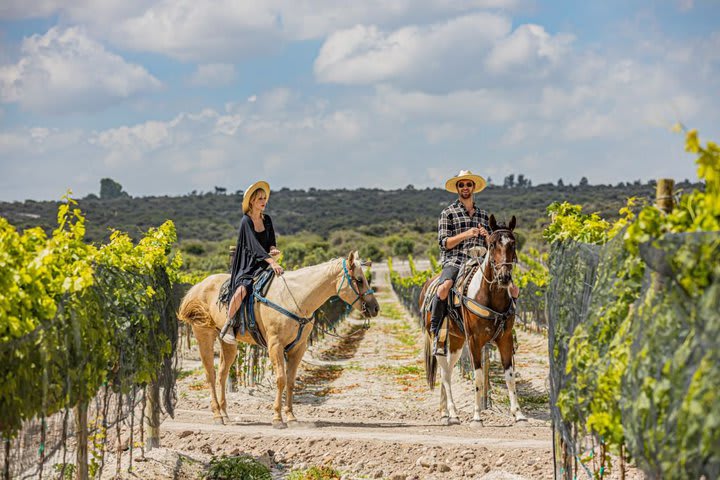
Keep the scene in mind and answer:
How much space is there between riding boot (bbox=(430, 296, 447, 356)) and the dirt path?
0.99 meters

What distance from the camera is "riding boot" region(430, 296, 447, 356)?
924cm

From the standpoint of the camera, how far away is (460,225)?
902cm

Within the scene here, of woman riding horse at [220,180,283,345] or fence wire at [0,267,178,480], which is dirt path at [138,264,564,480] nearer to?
woman riding horse at [220,180,283,345]

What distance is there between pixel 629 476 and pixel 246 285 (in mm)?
4824

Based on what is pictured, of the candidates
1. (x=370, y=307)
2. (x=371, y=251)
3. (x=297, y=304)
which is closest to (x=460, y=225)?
(x=370, y=307)

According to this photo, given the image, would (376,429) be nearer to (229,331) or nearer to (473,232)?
(229,331)

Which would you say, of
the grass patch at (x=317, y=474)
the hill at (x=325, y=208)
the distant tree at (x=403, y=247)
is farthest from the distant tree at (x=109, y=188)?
the grass patch at (x=317, y=474)

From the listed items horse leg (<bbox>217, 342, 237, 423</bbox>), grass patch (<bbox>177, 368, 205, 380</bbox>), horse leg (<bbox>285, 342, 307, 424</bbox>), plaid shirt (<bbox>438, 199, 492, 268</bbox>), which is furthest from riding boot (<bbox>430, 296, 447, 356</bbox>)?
grass patch (<bbox>177, 368, 205, 380</bbox>)

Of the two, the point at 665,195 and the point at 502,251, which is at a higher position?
the point at 665,195

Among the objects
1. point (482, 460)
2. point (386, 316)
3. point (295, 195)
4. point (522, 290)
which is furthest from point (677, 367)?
point (295, 195)

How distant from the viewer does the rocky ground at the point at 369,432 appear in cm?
691

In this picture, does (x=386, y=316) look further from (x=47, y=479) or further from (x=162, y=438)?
(x=47, y=479)

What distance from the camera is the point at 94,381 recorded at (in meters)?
4.93

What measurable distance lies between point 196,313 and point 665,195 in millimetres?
7002
